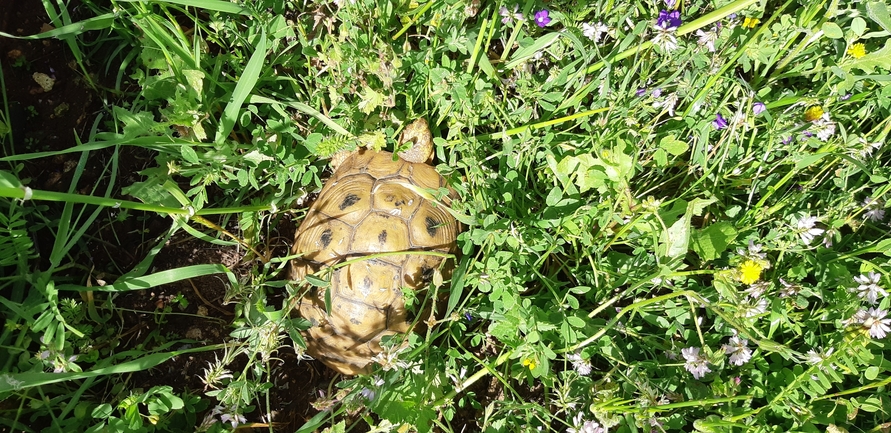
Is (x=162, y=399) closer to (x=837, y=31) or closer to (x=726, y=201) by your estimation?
(x=726, y=201)

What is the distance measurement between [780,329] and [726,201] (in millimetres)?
522

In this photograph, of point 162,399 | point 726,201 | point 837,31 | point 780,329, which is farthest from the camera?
point 726,201

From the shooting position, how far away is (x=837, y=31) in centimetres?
174

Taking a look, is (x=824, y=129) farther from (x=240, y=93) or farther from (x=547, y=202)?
(x=240, y=93)

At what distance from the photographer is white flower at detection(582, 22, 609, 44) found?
2.02m

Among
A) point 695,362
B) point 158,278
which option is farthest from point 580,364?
point 158,278

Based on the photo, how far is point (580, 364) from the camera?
1.95 metres

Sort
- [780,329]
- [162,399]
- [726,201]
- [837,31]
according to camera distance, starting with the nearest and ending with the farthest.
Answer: [837,31], [162,399], [780,329], [726,201]

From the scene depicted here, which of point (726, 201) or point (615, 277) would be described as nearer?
point (615, 277)

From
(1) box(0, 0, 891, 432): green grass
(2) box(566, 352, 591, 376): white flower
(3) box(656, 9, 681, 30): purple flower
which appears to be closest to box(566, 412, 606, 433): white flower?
(1) box(0, 0, 891, 432): green grass

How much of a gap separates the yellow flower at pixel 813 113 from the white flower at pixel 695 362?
2.99ft

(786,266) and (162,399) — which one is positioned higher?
(786,266)

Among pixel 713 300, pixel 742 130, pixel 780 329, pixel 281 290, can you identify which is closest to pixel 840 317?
pixel 780 329

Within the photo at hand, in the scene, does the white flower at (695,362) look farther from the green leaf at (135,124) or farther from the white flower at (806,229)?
the green leaf at (135,124)
